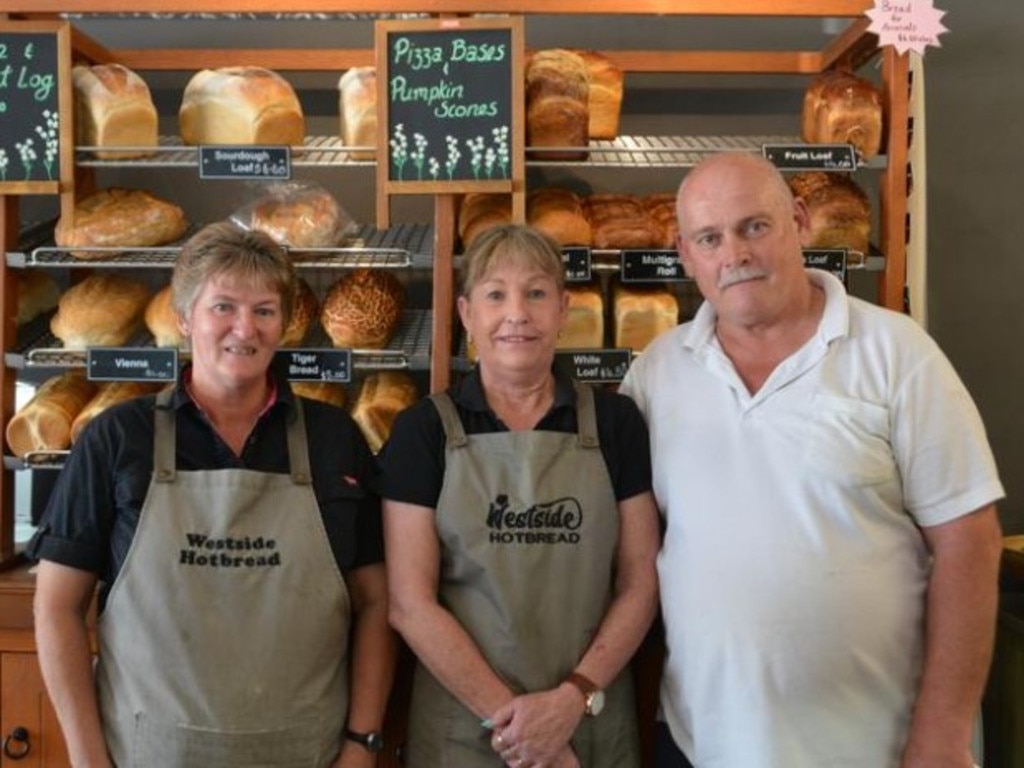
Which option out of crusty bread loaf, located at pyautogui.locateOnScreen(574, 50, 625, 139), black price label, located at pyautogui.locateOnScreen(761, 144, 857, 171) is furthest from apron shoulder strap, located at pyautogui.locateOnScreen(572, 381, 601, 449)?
crusty bread loaf, located at pyautogui.locateOnScreen(574, 50, 625, 139)

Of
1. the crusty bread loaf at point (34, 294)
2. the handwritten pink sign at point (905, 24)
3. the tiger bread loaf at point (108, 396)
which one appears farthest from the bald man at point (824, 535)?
the crusty bread loaf at point (34, 294)

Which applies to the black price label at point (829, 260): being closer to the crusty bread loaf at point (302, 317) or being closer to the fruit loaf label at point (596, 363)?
the fruit loaf label at point (596, 363)

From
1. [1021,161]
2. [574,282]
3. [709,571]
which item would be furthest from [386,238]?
[1021,161]

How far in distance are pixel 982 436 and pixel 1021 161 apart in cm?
161

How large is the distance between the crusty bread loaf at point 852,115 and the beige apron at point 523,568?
1.04 m

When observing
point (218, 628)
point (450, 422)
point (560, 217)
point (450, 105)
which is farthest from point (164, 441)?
point (560, 217)

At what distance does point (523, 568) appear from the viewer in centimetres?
170

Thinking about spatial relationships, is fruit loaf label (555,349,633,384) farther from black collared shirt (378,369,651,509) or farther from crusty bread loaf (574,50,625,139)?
crusty bread loaf (574,50,625,139)

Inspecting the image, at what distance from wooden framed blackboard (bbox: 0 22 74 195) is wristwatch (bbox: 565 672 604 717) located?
5.11ft

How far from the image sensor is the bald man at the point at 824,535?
1590 millimetres

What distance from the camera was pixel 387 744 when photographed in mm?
2098

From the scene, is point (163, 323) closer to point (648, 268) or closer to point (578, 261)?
point (578, 261)

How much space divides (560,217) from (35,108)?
121cm

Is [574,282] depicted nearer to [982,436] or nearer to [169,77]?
[982,436]
